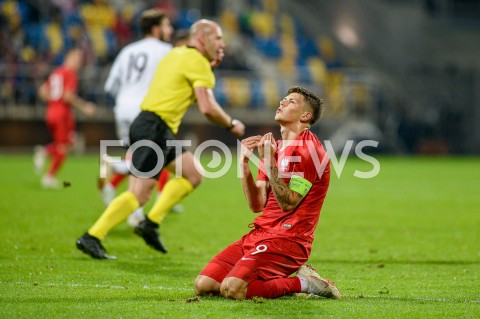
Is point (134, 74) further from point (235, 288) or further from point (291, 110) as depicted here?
point (235, 288)

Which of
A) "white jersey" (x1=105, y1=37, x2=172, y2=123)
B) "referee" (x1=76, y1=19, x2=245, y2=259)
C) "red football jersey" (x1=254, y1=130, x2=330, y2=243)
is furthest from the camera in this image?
"white jersey" (x1=105, y1=37, x2=172, y2=123)

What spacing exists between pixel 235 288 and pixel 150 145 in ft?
8.64

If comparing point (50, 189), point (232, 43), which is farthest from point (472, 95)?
point (50, 189)

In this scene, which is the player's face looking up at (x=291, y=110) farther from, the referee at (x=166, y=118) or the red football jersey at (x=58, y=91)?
the red football jersey at (x=58, y=91)

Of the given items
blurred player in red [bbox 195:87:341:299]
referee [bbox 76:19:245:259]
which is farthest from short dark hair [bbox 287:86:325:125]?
referee [bbox 76:19:245:259]

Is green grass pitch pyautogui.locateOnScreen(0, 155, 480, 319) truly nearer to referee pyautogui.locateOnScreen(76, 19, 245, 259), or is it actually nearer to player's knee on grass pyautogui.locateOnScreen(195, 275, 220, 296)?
player's knee on grass pyautogui.locateOnScreen(195, 275, 220, 296)

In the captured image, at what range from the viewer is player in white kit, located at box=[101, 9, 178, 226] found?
10273 millimetres

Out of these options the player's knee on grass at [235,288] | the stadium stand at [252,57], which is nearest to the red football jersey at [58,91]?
the stadium stand at [252,57]

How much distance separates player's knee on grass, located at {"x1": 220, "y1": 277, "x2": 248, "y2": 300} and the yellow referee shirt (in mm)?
2709

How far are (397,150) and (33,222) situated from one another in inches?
809

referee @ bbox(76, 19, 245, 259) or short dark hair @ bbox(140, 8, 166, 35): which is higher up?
short dark hair @ bbox(140, 8, 166, 35)

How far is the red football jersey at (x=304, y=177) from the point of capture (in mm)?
6348

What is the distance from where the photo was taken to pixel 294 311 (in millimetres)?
5918

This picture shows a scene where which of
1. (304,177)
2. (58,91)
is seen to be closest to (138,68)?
(304,177)
